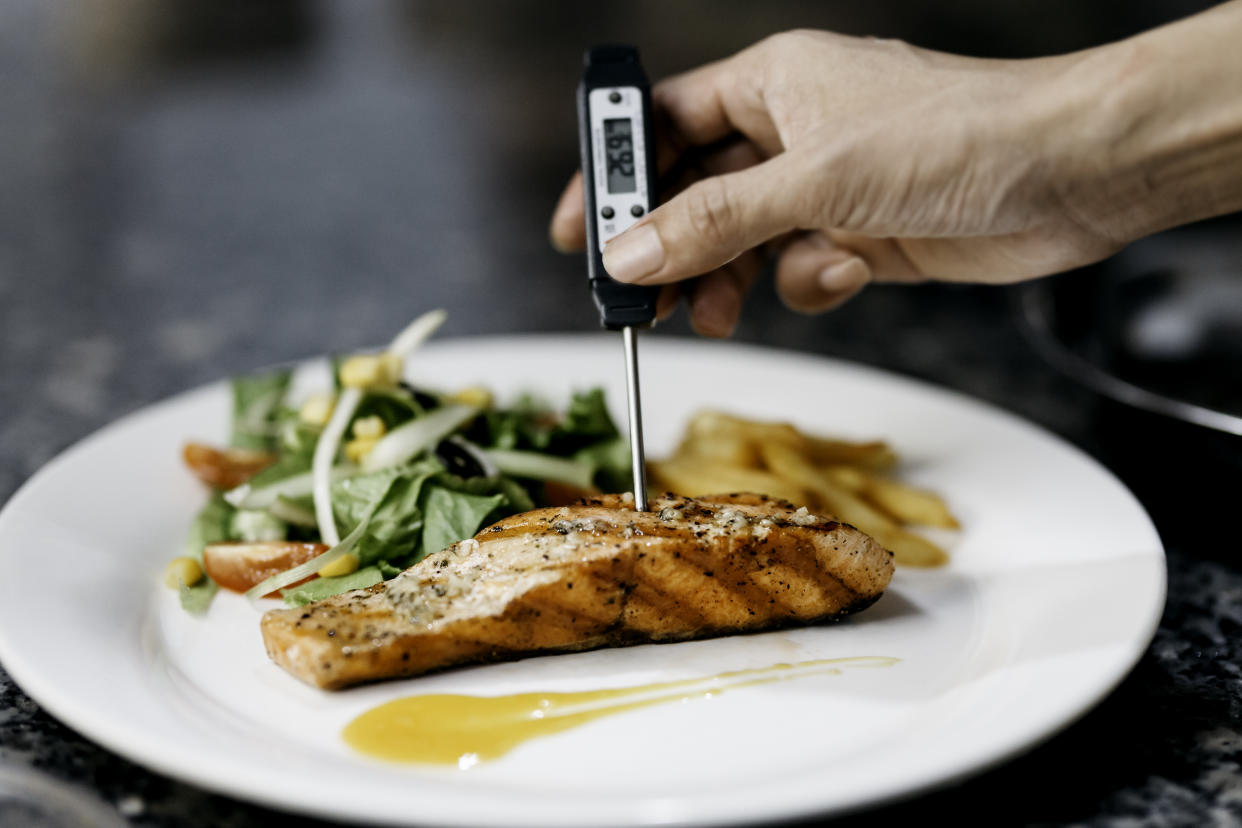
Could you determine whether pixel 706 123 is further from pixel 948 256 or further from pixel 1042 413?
pixel 1042 413

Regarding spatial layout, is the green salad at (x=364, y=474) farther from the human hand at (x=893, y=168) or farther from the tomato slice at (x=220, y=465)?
the human hand at (x=893, y=168)

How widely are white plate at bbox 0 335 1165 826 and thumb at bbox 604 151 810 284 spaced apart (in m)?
0.83

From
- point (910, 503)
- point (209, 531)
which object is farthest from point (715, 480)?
point (209, 531)

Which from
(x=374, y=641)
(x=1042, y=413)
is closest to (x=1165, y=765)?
(x=374, y=641)

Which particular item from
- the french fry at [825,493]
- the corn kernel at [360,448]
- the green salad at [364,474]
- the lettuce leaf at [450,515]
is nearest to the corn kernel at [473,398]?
the green salad at [364,474]

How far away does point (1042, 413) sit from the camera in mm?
3867

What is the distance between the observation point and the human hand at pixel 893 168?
2.30m

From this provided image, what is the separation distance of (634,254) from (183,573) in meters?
1.29

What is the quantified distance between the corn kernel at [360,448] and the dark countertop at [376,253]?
40.2 inches

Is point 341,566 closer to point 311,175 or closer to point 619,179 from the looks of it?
point 619,179

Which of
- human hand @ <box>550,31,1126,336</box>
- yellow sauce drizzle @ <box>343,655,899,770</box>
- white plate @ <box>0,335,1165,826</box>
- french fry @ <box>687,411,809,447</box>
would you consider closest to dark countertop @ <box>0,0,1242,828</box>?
white plate @ <box>0,335,1165,826</box>

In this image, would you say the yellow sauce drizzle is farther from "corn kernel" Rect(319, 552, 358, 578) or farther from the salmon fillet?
"corn kernel" Rect(319, 552, 358, 578)

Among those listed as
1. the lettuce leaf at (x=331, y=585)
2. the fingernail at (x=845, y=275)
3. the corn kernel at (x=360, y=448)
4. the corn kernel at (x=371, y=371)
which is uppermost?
the fingernail at (x=845, y=275)

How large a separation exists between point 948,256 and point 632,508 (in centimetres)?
129
